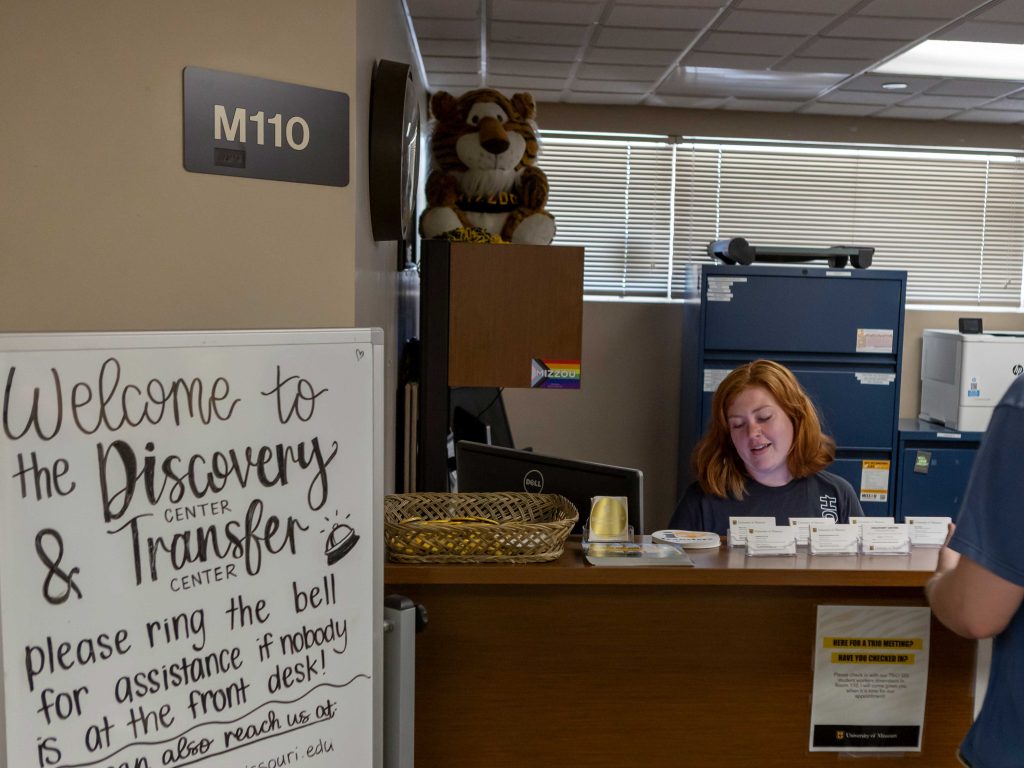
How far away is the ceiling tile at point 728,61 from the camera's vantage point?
3.72 meters

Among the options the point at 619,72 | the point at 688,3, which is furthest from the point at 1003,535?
the point at 619,72

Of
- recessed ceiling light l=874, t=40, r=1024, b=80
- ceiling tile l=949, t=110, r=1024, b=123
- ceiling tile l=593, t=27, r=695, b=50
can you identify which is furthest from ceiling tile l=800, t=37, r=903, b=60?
ceiling tile l=949, t=110, r=1024, b=123

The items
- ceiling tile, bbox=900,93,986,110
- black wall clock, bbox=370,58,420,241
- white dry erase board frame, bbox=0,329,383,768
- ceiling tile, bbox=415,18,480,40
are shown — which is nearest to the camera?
white dry erase board frame, bbox=0,329,383,768

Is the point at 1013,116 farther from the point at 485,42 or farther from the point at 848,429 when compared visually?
the point at 485,42

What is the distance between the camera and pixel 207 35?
1.60 metres

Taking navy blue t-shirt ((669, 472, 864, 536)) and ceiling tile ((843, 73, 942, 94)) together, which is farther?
ceiling tile ((843, 73, 942, 94))

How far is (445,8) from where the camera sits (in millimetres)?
3195

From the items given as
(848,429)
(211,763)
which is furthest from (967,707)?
(848,429)

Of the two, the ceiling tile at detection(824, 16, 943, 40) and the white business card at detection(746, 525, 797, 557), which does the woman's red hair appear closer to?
the white business card at detection(746, 525, 797, 557)

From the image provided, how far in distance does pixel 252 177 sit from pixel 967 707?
1.61 meters

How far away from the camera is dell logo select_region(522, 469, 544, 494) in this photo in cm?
186

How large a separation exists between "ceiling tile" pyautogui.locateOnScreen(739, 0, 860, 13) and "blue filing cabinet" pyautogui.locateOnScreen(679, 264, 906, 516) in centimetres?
133

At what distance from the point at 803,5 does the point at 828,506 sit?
5.61 ft

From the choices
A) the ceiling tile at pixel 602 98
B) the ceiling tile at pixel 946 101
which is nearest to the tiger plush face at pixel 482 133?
the ceiling tile at pixel 602 98
